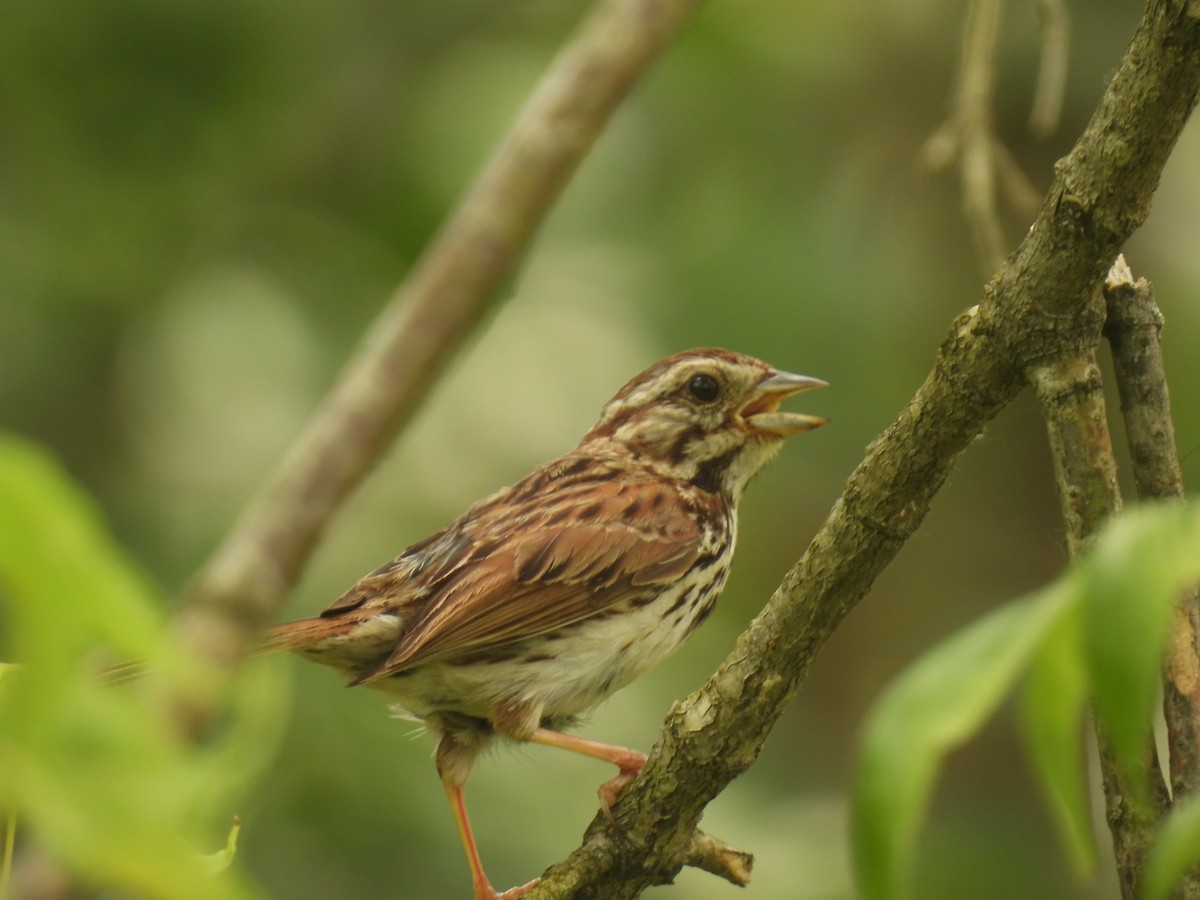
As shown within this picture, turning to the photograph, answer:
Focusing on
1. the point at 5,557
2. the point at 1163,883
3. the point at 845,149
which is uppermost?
the point at 845,149

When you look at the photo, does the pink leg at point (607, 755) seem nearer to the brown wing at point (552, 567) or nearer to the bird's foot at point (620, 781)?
the bird's foot at point (620, 781)

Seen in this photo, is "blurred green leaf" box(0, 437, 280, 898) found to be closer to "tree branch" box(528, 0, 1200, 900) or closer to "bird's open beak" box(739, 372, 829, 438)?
"tree branch" box(528, 0, 1200, 900)

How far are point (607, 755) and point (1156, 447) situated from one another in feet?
6.76

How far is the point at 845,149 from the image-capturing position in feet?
29.9

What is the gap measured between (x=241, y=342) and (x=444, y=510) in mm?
1229

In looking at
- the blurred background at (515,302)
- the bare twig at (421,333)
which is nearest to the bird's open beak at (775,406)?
the blurred background at (515,302)

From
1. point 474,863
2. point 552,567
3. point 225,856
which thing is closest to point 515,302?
point 552,567

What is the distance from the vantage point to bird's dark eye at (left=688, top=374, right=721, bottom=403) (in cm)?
544

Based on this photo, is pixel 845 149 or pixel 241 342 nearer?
pixel 241 342

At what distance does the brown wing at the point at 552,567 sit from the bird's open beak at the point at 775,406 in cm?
38

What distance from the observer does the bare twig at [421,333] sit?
181 centimetres

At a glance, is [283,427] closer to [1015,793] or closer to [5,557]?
[1015,793]

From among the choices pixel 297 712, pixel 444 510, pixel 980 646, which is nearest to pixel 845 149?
pixel 444 510

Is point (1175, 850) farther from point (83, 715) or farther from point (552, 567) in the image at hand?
point (552, 567)
